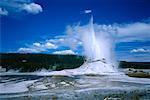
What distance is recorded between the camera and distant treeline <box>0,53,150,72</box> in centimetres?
498

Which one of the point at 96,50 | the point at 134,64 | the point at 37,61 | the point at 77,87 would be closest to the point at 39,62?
the point at 37,61

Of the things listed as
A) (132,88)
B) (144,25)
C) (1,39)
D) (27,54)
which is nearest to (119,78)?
(132,88)

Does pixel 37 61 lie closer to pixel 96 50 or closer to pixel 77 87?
pixel 77 87

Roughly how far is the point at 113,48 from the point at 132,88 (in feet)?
1.79

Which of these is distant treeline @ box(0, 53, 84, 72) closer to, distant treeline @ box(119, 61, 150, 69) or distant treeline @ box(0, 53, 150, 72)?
distant treeline @ box(0, 53, 150, 72)

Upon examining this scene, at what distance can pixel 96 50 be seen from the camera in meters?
4.98

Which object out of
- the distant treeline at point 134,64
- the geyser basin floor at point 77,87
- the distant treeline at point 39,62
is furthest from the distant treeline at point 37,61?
the distant treeline at point 134,64

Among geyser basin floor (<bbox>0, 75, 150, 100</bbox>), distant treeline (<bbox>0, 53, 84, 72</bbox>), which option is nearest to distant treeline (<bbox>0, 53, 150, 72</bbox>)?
distant treeline (<bbox>0, 53, 84, 72</bbox>)

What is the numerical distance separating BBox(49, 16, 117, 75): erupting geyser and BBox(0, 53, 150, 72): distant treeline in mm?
76

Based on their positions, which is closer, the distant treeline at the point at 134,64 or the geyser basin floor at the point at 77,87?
the geyser basin floor at the point at 77,87

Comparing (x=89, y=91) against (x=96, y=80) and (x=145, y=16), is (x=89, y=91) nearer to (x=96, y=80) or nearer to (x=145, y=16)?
(x=96, y=80)

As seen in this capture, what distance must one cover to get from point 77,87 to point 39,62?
56 centimetres

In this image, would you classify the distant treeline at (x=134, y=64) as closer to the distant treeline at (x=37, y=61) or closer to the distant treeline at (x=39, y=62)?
the distant treeline at (x=39, y=62)

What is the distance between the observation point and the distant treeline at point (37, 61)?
4977 millimetres
